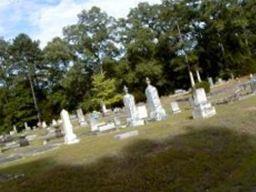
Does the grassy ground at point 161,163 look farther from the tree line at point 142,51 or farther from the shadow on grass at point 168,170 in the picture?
the tree line at point 142,51

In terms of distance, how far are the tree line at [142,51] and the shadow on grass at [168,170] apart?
4665 centimetres

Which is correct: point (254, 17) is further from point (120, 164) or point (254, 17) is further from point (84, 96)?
point (120, 164)

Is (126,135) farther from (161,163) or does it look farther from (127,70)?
(127,70)

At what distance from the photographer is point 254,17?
230 feet

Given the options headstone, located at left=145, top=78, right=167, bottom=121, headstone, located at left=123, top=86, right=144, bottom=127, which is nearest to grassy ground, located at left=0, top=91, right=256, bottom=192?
headstone, located at left=123, top=86, right=144, bottom=127

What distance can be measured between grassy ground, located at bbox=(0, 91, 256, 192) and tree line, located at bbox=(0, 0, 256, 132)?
43937 millimetres

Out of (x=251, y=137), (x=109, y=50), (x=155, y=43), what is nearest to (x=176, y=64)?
(x=155, y=43)

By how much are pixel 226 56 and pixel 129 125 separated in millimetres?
40662

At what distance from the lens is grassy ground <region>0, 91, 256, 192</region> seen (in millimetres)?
14992

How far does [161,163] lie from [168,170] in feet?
2.22

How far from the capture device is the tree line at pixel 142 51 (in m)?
67.3

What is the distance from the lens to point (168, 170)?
52.7 ft

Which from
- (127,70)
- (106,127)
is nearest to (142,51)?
(127,70)

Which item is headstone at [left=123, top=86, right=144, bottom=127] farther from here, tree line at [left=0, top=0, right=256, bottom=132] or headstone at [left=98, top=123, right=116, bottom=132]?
tree line at [left=0, top=0, right=256, bottom=132]
